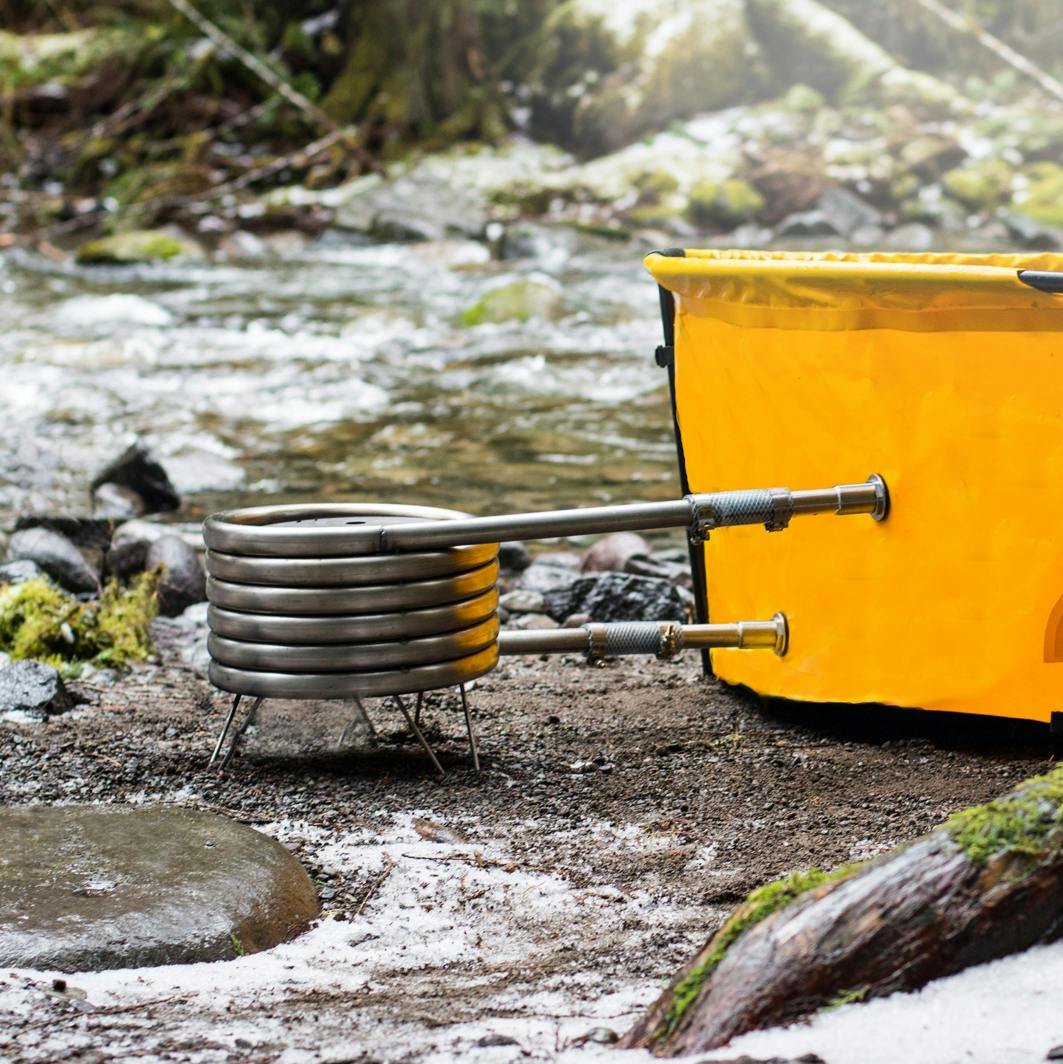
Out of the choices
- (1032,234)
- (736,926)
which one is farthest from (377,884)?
(1032,234)

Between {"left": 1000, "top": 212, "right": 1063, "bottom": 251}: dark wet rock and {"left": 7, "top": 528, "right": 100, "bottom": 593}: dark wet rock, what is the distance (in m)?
14.0

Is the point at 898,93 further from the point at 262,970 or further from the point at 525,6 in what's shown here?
the point at 262,970

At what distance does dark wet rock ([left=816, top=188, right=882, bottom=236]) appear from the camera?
1812 cm

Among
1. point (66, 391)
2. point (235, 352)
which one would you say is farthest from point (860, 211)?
point (66, 391)

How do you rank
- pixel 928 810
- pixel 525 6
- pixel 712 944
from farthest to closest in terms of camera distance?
pixel 525 6 < pixel 928 810 < pixel 712 944

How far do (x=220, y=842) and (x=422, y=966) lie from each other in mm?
540

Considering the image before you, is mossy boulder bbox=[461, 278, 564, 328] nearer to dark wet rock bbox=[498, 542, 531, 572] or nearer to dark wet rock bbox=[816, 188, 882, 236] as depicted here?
dark wet rock bbox=[498, 542, 531, 572]

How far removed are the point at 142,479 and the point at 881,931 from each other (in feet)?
20.0

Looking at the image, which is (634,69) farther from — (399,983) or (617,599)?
(399,983)

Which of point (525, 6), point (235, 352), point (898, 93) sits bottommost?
point (235, 352)

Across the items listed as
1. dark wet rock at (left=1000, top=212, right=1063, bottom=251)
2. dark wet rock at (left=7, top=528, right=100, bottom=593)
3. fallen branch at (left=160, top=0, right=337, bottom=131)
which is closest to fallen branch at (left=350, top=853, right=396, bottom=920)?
dark wet rock at (left=7, top=528, right=100, bottom=593)

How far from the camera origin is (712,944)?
1.92 m

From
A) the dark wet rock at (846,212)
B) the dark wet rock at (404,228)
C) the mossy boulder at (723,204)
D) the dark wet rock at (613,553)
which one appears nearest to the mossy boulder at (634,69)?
the mossy boulder at (723,204)

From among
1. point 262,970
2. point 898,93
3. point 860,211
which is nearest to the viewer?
point 262,970
